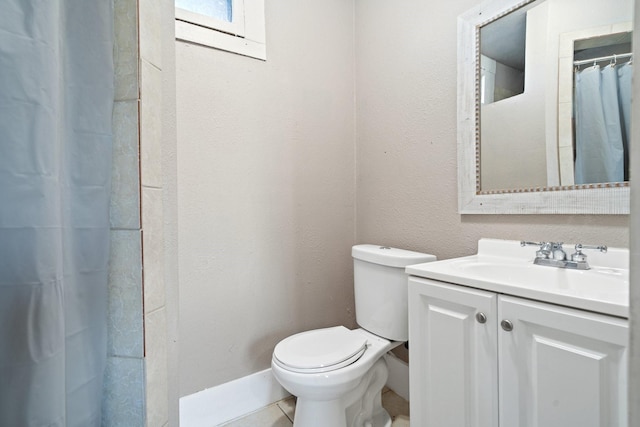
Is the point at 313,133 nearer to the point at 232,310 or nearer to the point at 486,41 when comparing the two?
the point at 486,41

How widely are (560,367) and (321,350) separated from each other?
78cm

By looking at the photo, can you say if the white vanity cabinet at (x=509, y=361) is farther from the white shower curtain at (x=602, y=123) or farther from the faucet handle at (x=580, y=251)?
the white shower curtain at (x=602, y=123)

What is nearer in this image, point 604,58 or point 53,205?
point 53,205

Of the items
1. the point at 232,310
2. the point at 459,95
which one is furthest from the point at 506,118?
the point at 232,310

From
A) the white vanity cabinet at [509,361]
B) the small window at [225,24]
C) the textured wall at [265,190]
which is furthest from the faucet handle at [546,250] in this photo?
the small window at [225,24]

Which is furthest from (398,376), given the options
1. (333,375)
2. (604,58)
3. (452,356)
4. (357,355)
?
(604,58)

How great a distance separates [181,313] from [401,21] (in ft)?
5.81

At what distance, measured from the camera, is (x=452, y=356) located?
0.90 meters

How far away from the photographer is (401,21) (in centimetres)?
157

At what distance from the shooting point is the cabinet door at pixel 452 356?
2.69 ft

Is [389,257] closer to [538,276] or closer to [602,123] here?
[538,276]

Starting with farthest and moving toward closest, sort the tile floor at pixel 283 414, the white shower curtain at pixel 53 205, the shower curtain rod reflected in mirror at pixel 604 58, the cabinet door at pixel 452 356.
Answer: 1. the tile floor at pixel 283 414
2. the shower curtain rod reflected in mirror at pixel 604 58
3. the cabinet door at pixel 452 356
4. the white shower curtain at pixel 53 205

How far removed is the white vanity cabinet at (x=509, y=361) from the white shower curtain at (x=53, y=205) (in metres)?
0.86

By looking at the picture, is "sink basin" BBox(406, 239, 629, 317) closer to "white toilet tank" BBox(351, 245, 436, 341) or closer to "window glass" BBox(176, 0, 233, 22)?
"white toilet tank" BBox(351, 245, 436, 341)
